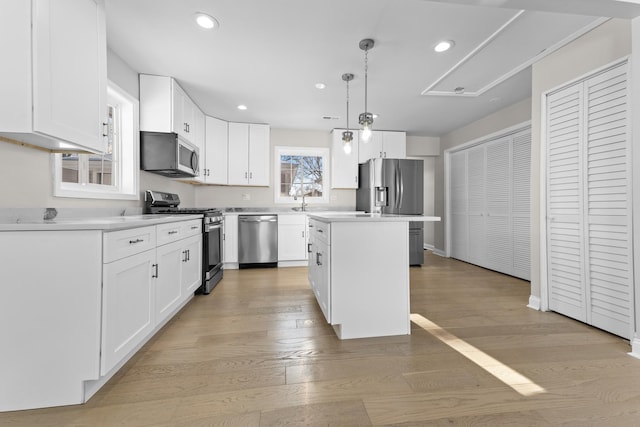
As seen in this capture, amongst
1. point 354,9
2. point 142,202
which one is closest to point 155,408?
point 142,202

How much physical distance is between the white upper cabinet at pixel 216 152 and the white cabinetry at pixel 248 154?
0.28ft

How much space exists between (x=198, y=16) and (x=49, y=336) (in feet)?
7.30

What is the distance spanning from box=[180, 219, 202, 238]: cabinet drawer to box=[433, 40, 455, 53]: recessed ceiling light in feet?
9.26

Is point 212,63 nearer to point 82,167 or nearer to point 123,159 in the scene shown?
point 123,159

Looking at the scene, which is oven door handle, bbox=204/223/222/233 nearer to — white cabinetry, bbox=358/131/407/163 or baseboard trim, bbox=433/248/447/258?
white cabinetry, bbox=358/131/407/163

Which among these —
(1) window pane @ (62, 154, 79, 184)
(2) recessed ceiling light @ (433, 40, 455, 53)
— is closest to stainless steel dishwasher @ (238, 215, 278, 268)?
(1) window pane @ (62, 154, 79, 184)

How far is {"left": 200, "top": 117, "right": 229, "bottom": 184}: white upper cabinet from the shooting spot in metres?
4.22

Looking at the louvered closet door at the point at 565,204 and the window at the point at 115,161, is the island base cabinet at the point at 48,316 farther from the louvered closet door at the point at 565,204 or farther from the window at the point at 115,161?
the louvered closet door at the point at 565,204

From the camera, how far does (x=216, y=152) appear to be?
4309mm

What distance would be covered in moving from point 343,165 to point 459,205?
Result: 2267mm

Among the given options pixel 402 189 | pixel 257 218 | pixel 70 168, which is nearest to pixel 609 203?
pixel 402 189

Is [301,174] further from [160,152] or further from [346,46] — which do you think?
[346,46]

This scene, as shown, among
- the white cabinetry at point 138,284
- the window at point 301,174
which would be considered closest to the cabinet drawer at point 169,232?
the white cabinetry at point 138,284

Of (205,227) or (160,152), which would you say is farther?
(205,227)
